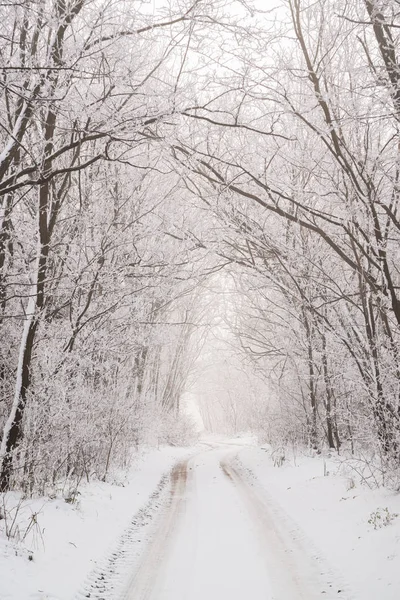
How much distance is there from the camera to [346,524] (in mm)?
5984

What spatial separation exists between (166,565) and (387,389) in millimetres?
3822

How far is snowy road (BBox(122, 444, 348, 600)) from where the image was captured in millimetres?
4066

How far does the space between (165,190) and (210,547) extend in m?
7.65

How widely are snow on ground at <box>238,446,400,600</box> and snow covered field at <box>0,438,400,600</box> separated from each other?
17mm

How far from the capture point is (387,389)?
6.38 m

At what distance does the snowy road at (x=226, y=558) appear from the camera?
4.07 m

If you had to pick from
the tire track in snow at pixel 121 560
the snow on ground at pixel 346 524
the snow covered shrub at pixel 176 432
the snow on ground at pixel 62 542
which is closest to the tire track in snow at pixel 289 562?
the snow on ground at pixel 346 524

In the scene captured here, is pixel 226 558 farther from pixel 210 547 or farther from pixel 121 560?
pixel 121 560

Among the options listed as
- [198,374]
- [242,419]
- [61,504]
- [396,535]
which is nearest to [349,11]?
[396,535]

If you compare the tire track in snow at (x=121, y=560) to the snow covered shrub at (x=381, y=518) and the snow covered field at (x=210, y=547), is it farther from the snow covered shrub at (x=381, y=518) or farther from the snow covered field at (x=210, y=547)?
the snow covered shrub at (x=381, y=518)

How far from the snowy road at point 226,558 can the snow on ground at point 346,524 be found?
0.26 metres

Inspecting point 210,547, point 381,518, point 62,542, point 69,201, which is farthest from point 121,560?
point 69,201

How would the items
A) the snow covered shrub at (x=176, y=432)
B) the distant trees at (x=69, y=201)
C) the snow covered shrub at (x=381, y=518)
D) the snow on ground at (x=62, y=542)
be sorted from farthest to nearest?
the snow covered shrub at (x=176, y=432) → the snow covered shrub at (x=381, y=518) → the distant trees at (x=69, y=201) → the snow on ground at (x=62, y=542)

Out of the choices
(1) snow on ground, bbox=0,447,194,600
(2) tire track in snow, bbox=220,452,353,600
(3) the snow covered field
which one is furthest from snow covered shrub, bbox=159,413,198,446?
(2) tire track in snow, bbox=220,452,353,600
